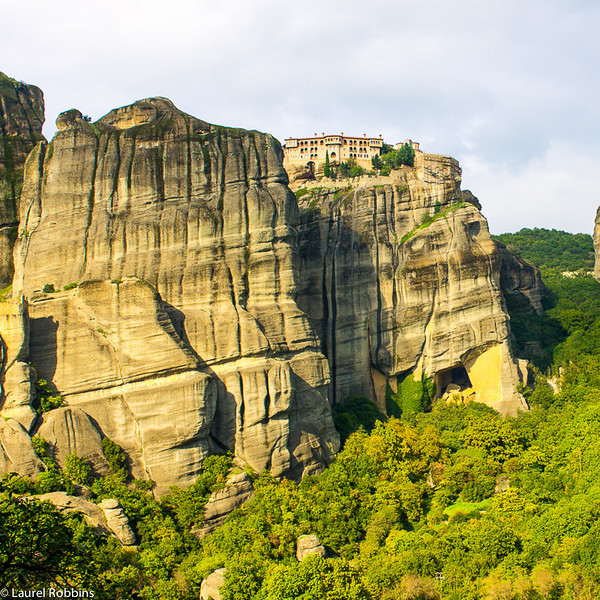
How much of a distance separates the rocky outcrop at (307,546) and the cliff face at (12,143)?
19.9m

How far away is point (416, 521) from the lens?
36906mm

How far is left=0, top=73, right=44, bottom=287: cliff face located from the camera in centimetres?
4169

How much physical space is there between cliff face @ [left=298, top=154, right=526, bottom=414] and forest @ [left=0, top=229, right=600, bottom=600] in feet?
7.22

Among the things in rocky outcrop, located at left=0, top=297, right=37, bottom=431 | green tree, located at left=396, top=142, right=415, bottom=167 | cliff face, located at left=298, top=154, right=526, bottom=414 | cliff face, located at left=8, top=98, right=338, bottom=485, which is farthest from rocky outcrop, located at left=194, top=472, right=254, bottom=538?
green tree, located at left=396, top=142, right=415, bottom=167

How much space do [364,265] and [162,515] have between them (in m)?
21.8

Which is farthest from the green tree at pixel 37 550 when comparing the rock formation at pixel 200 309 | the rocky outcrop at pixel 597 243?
the rocky outcrop at pixel 597 243

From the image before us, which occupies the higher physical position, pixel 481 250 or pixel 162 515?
pixel 481 250

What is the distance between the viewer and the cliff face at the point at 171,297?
36.1m

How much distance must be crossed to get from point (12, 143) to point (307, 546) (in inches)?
1013

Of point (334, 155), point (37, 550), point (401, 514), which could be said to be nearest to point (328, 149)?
point (334, 155)

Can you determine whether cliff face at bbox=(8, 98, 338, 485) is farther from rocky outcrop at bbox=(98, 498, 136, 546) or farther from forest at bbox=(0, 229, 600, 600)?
rocky outcrop at bbox=(98, 498, 136, 546)

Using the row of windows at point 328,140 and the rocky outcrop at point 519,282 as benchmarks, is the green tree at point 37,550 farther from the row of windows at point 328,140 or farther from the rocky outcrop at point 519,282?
the row of windows at point 328,140

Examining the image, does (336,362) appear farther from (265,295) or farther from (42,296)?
(42,296)

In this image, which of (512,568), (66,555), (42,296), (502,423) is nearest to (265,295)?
(42,296)
